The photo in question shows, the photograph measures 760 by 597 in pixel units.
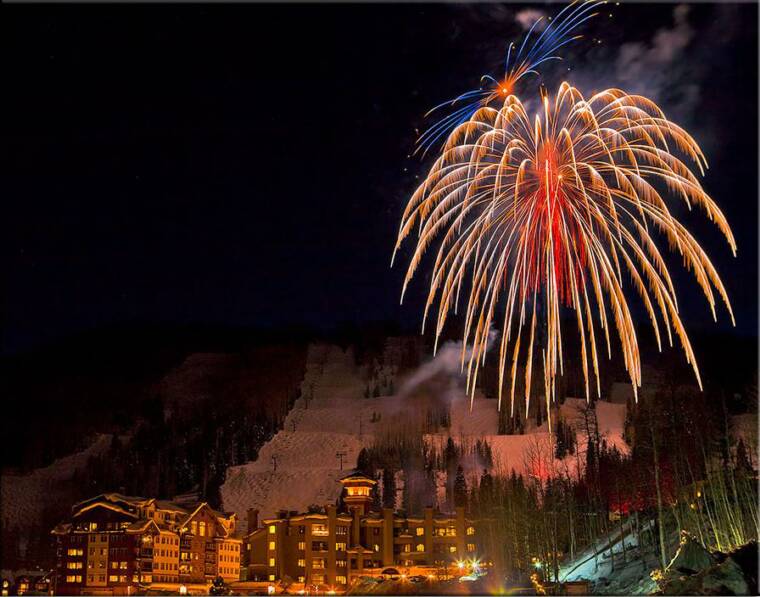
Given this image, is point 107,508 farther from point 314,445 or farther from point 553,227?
point 314,445

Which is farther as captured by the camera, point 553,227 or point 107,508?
point 107,508

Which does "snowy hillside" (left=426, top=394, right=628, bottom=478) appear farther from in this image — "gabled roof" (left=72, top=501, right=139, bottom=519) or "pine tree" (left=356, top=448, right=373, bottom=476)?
Answer: "gabled roof" (left=72, top=501, right=139, bottom=519)

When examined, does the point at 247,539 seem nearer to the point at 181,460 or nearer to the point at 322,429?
the point at 181,460

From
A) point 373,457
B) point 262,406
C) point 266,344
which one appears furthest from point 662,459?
point 266,344

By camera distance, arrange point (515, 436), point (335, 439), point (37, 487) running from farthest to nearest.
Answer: point (335, 439), point (515, 436), point (37, 487)

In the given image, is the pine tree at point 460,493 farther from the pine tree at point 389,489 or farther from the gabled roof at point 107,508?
the gabled roof at point 107,508

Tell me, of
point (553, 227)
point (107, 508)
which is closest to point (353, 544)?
point (107, 508)
